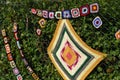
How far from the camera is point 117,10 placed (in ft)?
18.5

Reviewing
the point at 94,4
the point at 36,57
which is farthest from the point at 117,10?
the point at 36,57

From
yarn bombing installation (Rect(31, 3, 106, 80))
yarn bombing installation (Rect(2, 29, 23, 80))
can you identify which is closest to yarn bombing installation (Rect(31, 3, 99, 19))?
yarn bombing installation (Rect(31, 3, 106, 80))

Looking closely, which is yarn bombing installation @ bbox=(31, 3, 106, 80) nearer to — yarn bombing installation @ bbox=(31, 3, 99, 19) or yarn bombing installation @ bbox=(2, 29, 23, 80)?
yarn bombing installation @ bbox=(31, 3, 99, 19)

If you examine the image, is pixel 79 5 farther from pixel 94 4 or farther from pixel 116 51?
Answer: pixel 116 51

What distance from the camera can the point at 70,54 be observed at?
246 inches

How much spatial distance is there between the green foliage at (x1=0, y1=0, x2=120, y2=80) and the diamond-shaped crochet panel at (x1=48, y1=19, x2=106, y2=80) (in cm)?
7

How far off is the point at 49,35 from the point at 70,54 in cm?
51

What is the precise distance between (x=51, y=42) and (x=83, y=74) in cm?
77

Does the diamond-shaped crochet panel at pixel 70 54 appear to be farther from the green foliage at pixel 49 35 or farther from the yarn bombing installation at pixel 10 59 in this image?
the yarn bombing installation at pixel 10 59

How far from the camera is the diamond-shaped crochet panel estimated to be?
5.96 meters

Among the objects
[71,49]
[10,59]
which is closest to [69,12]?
[71,49]

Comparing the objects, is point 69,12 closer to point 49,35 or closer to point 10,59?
point 49,35

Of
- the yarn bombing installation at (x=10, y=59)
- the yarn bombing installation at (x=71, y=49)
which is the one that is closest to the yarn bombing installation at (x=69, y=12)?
the yarn bombing installation at (x=71, y=49)

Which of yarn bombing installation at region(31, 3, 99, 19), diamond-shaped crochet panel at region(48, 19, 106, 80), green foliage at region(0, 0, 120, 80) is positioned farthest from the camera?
diamond-shaped crochet panel at region(48, 19, 106, 80)
